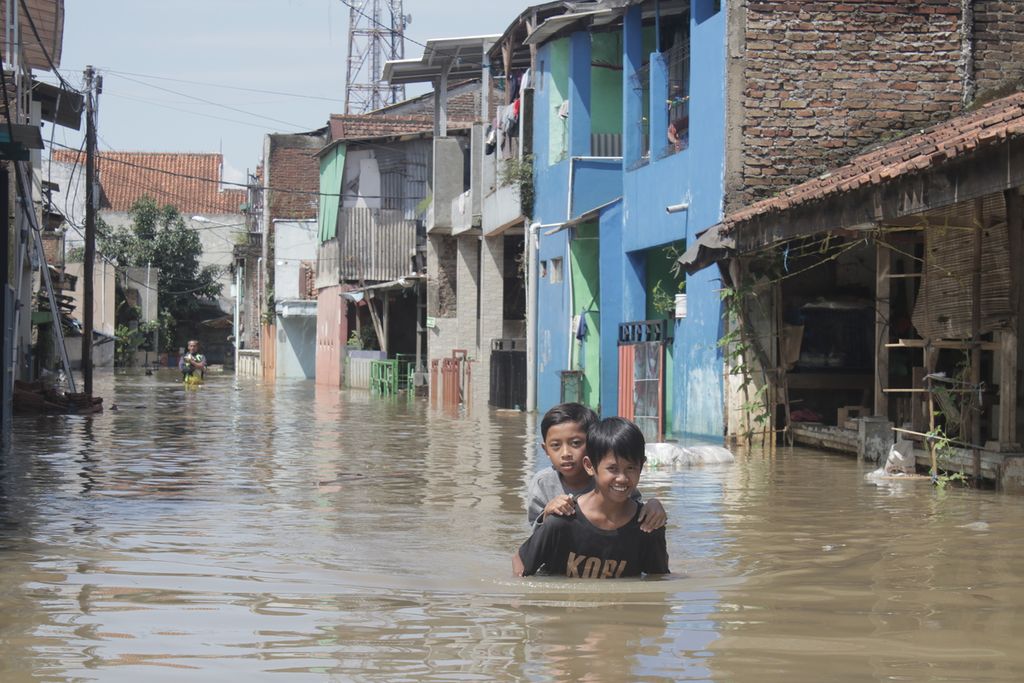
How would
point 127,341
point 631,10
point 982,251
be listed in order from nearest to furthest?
point 982,251 < point 631,10 < point 127,341

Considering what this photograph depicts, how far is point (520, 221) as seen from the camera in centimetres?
3022

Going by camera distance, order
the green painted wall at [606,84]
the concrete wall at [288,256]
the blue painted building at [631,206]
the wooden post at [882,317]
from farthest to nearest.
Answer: the concrete wall at [288,256], the green painted wall at [606,84], the blue painted building at [631,206], the wooden post at [882,317]

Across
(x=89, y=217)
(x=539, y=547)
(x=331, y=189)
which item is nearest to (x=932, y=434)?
(x=539, y=547)

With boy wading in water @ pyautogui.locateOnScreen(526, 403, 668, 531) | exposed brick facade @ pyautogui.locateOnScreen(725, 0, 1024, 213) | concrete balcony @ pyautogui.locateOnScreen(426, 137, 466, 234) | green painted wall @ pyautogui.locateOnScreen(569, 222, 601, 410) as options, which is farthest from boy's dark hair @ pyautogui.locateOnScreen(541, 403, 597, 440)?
concrete balcony @ pyautogui.locateOnScreen(426, 137, 466, 234)

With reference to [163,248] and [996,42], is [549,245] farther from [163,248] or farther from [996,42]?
[163,248]

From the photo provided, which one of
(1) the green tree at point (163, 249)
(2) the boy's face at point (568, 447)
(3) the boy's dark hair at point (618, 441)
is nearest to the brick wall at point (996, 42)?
(2) the boy's face at point (568, 447)

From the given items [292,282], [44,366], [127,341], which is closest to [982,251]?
[44,366]

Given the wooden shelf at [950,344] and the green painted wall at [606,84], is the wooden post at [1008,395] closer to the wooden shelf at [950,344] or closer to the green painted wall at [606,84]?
the wooden shelf at [950,344]

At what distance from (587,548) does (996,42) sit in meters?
15.4

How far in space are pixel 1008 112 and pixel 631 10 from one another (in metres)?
11.6

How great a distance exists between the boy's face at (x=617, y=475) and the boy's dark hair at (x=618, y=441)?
2 centimetres

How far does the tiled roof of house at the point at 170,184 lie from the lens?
2884 inches

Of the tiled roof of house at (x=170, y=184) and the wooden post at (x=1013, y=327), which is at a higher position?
the tiled roof of house at (x=170, y=184)

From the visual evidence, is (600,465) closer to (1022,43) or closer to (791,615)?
(791,615)
